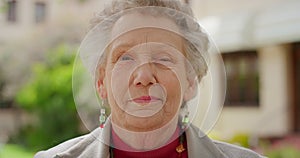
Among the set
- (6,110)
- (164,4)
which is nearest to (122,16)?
(164,4)

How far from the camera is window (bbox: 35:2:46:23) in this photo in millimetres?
3949

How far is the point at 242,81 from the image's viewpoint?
178 inches

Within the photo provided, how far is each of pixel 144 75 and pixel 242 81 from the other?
153 inches

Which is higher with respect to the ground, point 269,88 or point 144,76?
point 144,76

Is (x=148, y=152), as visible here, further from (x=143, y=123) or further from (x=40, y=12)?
(x=40, y=12)

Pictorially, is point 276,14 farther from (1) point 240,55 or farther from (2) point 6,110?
(2) point 6,110

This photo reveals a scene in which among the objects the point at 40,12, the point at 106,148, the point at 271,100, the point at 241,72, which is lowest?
the point at 271,100

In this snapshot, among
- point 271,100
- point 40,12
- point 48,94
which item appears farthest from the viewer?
point 48,94

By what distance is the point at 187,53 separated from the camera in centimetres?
75

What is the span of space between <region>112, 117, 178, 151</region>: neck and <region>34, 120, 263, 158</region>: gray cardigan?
0.03 metres

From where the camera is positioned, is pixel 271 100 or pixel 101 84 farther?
pixel 271 100

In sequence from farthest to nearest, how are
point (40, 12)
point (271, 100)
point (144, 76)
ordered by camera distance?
point (271, 100)
point (40, 12)
point (144, 76)

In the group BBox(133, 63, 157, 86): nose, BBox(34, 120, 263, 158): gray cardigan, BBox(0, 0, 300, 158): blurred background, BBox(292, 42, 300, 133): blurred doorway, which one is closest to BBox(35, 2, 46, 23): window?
BBox(0, 0, 300, 158): blurred background

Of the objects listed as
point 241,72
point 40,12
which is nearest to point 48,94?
point 40,12
